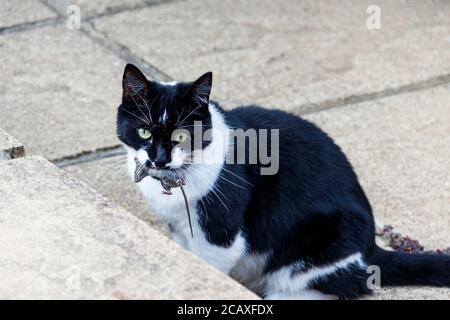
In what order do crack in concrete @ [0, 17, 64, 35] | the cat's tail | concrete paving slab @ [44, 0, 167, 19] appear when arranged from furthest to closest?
concrete paving slab @ [44, 0, 167, 19], crack in concrete @ [0, 17, 64, 35], the cat's tail

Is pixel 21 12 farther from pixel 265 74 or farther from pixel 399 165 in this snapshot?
pixel 399 165

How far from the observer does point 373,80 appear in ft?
17.3

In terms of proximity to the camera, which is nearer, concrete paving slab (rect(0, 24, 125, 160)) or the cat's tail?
the cat's tail

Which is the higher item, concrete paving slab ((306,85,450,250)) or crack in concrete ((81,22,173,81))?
crack in concrete ((81,22,173,81))

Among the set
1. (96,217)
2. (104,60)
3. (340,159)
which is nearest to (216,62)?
(104,60)

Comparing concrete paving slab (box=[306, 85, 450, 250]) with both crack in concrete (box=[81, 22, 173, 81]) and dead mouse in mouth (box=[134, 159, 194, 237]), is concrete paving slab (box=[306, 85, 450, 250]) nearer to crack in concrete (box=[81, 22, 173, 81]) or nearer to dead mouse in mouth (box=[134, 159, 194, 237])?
crack in concrete (box=[81, 22, 173, 81])

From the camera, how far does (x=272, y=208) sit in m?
3.43

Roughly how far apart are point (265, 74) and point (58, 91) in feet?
4.15

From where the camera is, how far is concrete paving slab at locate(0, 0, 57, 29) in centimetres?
605

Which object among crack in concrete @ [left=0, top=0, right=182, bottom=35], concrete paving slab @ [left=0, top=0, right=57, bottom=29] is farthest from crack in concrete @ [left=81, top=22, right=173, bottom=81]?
concrete paving slab @ [left=0, top=0, right=57, bottom=29]

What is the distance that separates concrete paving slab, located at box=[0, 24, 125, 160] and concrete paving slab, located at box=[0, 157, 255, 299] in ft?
4.48

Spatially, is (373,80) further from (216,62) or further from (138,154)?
(138,154)

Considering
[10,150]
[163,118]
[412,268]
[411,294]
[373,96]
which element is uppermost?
[163,118]

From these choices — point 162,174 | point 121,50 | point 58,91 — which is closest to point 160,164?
point 162,174
